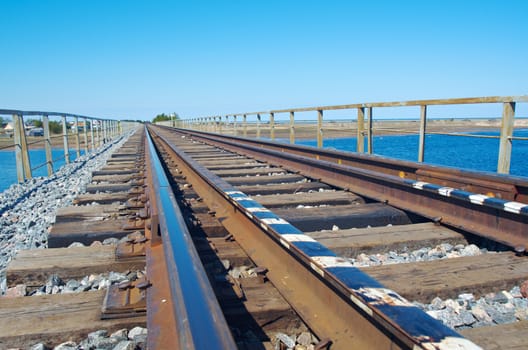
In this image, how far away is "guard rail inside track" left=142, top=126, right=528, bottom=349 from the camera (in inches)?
55.2

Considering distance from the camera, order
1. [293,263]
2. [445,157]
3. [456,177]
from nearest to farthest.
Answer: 1. [293,263]
2. [456,177]
3. [445,157]

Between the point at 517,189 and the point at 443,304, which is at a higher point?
the point at 517,189

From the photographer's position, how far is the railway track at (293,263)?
5.08 feet

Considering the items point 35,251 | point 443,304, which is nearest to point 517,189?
point 443,304

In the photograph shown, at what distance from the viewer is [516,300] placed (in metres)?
2.11

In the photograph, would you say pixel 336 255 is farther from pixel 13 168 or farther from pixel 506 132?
pixel 13 168

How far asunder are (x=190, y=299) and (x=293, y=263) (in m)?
0.73

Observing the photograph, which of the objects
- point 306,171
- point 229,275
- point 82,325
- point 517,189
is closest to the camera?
point 82,325

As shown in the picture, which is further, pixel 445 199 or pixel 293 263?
pixel 445 199

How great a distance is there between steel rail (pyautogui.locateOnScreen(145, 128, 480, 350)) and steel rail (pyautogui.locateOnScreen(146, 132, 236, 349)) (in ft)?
1.49

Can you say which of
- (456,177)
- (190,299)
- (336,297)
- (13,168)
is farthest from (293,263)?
(13,168)

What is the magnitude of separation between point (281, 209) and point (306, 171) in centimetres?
258

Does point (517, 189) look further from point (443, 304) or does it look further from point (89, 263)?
→ point (89, 263)

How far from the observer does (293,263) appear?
2.19m
